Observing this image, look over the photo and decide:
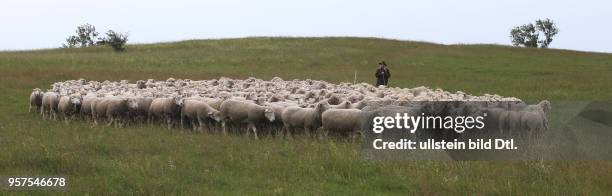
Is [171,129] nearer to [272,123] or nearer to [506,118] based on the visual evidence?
[272,123]

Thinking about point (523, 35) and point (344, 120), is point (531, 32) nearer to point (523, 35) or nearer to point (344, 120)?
point (523, 35)

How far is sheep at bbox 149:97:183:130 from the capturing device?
17875mm

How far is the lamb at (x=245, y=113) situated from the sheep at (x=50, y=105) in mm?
6666

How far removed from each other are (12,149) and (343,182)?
600cm

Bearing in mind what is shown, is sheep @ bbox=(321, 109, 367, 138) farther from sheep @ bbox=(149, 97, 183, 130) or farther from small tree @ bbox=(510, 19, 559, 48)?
small tree @ bbox=(510, 19, 559, 48)

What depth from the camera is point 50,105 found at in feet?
70.2

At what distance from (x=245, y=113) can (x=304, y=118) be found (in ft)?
5.30

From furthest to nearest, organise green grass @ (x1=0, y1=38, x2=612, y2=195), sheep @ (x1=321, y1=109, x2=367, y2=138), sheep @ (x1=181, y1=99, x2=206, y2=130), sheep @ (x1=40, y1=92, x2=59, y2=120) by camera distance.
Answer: sheep @ (x1=40, y1=92, x2=59, y2=120), sheep @ (x1=181, y1=99, x2=206, y2=130), sheep @ (x1=321, y1=109, x2=367, y2=138), green grass @ (x1=0, y1=38, x2=612, y2=195)

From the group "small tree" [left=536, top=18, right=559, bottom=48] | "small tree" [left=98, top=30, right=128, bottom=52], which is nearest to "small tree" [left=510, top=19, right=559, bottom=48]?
"small tree" [left=536, top=18, right=559, bottom=48]

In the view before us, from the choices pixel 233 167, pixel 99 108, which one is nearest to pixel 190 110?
pixel 99 108

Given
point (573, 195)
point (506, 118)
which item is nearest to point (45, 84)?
point (506, 118)

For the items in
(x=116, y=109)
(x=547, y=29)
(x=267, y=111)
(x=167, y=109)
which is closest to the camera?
(x=267, y=111)

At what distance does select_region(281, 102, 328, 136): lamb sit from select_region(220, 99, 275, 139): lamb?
367mm

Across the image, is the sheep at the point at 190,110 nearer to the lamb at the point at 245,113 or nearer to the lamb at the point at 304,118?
the lamb at the point at 245,113
